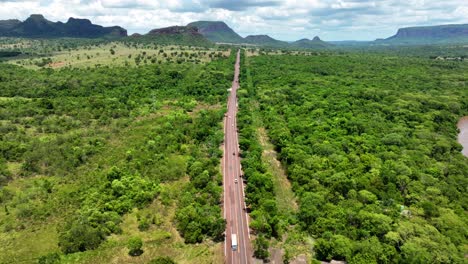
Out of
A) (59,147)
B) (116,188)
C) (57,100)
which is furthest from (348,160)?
(57,100)

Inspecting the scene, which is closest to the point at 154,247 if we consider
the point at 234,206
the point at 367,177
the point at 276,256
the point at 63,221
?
the point at 234,206

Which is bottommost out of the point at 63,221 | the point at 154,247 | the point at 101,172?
the point at 154,247

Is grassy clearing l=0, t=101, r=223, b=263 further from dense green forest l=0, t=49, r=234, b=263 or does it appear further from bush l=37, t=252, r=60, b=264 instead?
A: bush l=37, t=252, r=60, b=264

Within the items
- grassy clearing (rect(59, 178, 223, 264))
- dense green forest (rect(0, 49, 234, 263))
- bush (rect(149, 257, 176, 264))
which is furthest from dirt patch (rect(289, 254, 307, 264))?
bush (rect(149, 257, 176, 264))

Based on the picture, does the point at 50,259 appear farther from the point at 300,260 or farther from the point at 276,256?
the point at 300,260

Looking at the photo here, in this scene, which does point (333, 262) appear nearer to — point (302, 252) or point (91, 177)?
point (302, 252)
